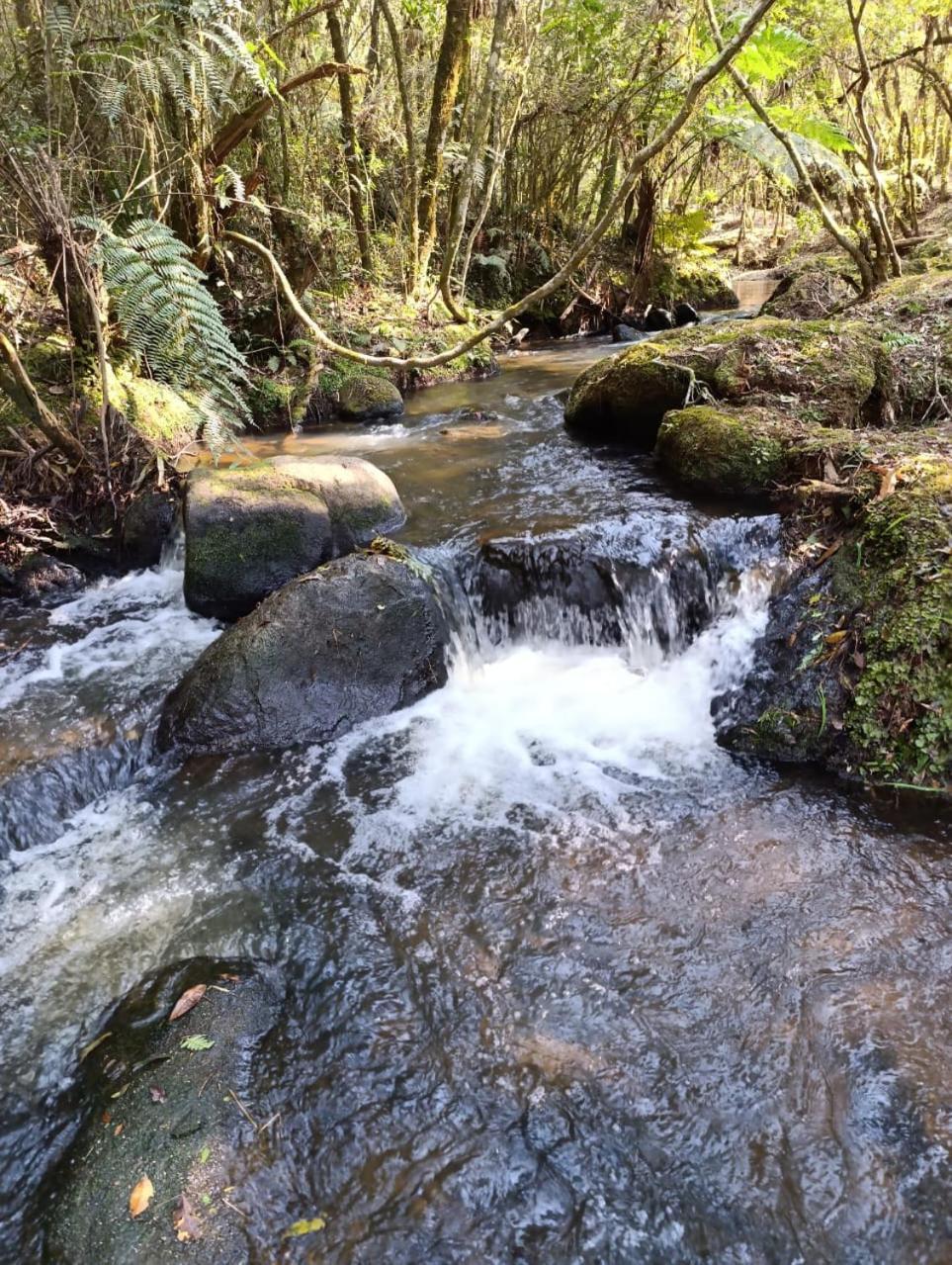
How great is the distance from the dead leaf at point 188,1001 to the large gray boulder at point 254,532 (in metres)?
3.04

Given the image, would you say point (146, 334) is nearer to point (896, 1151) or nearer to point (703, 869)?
point (703, 869)

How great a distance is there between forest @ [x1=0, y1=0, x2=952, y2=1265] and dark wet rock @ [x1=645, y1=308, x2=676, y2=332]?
6282 mm

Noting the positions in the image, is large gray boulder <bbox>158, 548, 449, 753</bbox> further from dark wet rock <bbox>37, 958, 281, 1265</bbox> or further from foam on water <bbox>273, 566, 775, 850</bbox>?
dark wet rock <bbox>37, 958, 281, 1265</bbox>

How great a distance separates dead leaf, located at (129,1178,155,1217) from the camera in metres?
2.17

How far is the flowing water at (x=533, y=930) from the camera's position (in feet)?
7.45

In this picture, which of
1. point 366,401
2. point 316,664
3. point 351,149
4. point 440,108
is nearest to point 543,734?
point 316,664

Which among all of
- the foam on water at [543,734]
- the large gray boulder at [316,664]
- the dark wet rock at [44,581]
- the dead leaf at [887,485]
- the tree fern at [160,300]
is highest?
the tree fern at [160,300]

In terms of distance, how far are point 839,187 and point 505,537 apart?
8.86 metres

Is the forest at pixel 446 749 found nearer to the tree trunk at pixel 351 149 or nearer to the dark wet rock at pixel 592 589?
the dark wet rock at pixel 592 589

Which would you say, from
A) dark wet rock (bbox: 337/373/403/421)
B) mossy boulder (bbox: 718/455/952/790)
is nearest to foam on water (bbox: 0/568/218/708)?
mossy boulder (bbox: 718/455/952/790)

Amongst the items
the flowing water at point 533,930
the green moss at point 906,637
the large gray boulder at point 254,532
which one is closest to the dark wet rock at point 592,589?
the flowing water at point 533,930

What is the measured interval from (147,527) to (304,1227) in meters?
5.27

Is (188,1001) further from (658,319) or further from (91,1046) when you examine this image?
(658,319)

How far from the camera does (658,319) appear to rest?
15.6 m
